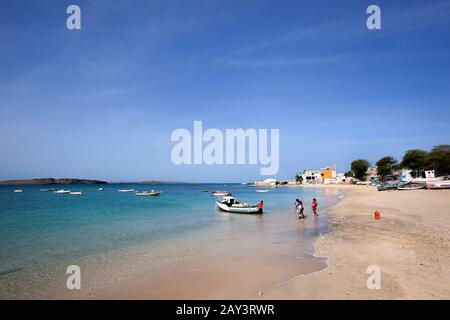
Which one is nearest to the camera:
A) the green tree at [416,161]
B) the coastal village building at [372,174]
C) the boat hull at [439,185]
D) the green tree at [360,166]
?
the boat hull at [439,185]

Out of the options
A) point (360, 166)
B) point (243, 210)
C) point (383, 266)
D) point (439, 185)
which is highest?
point (360, 166)

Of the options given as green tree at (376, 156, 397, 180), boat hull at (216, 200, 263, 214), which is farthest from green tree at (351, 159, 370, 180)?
boat hull at (216, 200, 263, 214)

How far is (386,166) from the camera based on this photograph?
119 metres

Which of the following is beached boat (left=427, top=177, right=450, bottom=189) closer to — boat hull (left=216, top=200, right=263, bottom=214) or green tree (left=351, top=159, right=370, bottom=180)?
boat hull (left=216, top=200, right=263, bottom=214)

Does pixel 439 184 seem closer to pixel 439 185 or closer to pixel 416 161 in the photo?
pixel 439 185

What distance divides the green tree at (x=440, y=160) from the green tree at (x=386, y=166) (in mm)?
32926

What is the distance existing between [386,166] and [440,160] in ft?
134

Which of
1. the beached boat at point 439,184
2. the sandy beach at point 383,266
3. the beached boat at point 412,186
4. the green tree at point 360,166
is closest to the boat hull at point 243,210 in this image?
the sandy beach at point 383,266

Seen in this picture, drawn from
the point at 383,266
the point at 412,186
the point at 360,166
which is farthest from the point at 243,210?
the point at 360,166

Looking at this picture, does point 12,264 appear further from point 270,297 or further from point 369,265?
point 369,265

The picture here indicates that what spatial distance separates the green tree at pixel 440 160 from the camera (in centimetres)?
7825

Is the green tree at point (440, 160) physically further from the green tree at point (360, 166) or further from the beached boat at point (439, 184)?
the green tree at point (360, 166)

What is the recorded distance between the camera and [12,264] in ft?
→ 43.4
